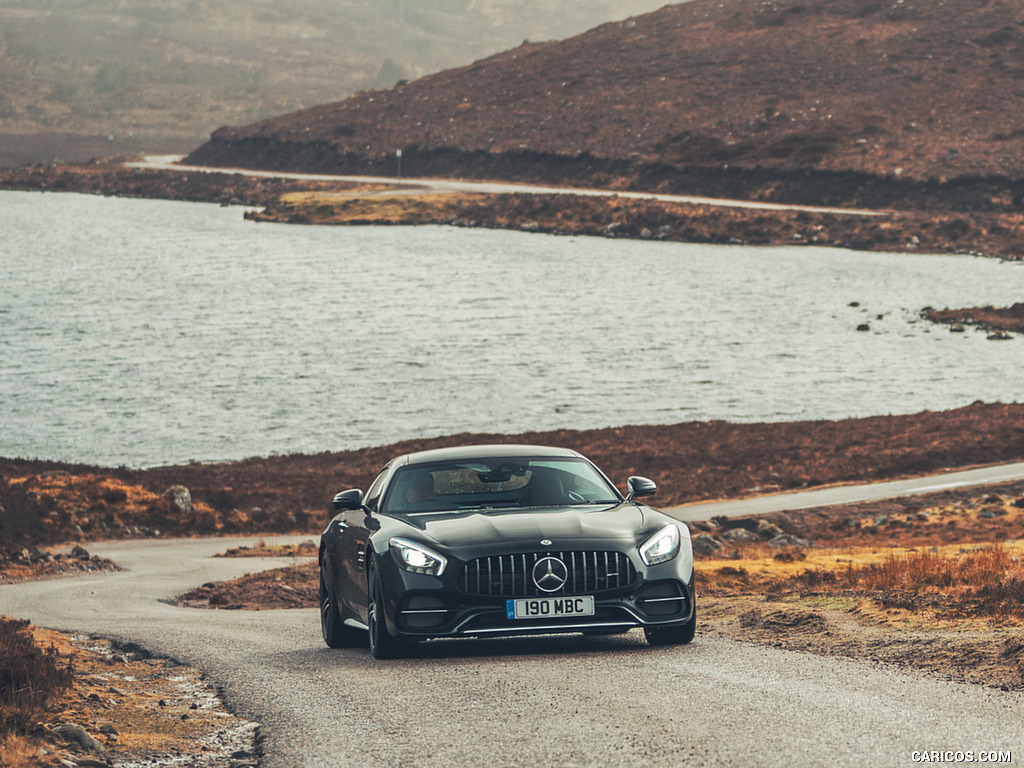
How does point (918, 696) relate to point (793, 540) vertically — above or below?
above

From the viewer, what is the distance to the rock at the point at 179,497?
39.5m

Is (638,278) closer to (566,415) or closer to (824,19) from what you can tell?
(566,415)

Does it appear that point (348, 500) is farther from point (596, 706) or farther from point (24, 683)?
point (596, 706)

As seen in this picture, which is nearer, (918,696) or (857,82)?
(918,696)

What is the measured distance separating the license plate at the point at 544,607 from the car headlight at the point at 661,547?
2.17 ft

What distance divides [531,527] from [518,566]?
1.29ft

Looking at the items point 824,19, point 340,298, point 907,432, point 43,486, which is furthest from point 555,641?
point 824,19

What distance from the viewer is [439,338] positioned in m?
80.7

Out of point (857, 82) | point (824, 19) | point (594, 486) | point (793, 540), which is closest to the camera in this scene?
point (594, 486)

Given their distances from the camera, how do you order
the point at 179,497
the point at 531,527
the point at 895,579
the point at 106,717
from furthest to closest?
the point at 179,497, the point at 895,579, the point at 531,527, the point at 106,717

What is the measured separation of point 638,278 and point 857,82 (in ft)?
197

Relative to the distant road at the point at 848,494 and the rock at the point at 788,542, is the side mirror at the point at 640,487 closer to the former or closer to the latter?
the rock at the point at 788,542

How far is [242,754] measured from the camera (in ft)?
26.2

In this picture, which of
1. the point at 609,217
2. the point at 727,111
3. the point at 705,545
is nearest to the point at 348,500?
the point at 705,545
